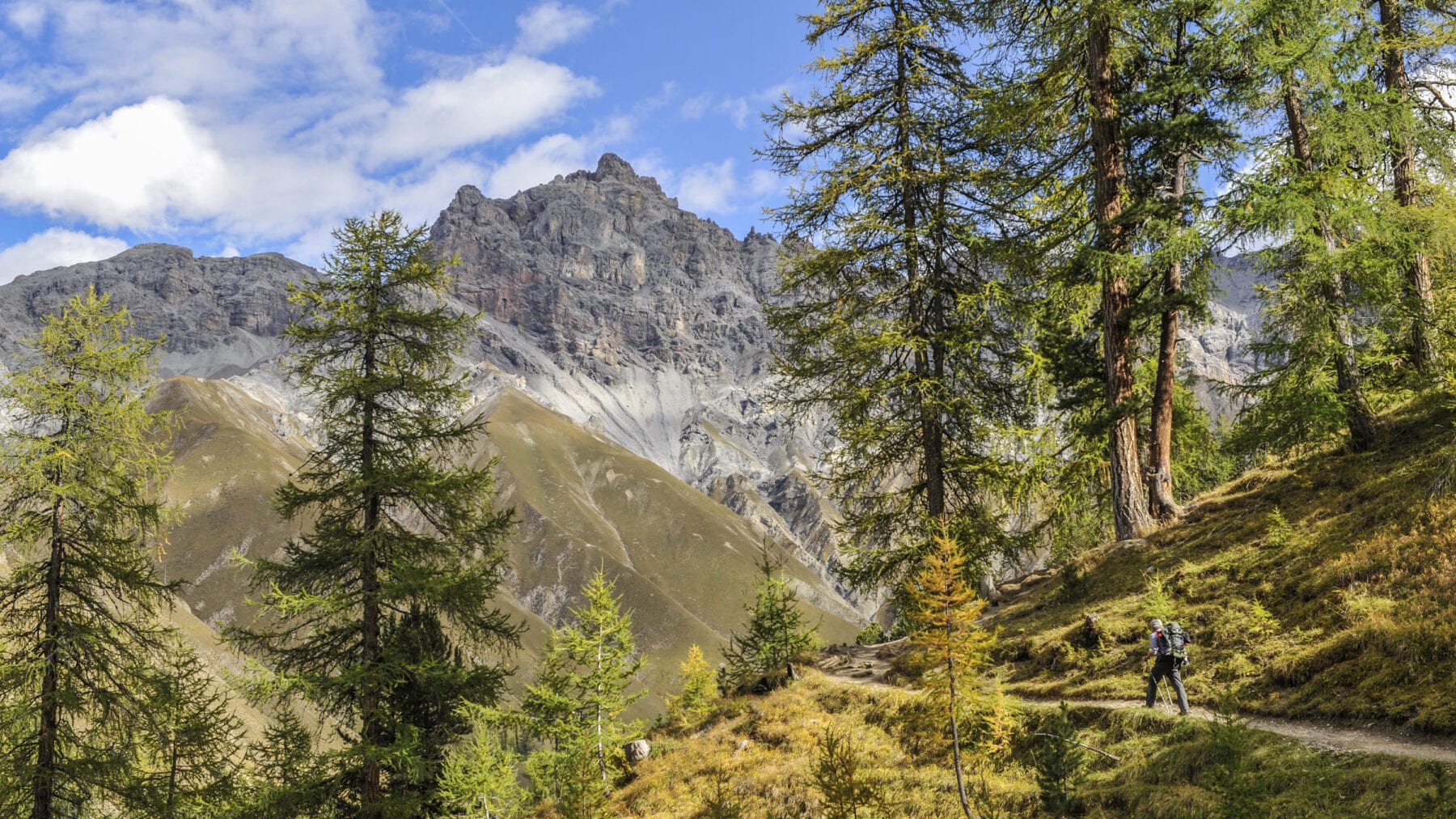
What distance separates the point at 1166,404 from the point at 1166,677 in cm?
752

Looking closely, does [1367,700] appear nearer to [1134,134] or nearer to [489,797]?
[1134,134]

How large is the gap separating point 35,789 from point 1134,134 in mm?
22386

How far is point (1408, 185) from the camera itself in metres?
14.2

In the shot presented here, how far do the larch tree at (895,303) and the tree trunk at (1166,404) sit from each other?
9.15 ft

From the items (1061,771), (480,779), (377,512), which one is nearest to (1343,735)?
(1061,771)

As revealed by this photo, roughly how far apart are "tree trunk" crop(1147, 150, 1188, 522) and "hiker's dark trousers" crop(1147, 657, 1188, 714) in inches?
270

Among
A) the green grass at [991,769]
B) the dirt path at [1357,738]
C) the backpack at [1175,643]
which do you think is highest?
the backpack at [1175,643]

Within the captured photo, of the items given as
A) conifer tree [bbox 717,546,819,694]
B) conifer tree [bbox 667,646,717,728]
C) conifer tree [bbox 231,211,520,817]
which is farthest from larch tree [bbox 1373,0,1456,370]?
conifer tree [bbox 667,646,717,728]

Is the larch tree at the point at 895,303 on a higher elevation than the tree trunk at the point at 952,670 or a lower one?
higher

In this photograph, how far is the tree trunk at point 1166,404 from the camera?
15062 mm

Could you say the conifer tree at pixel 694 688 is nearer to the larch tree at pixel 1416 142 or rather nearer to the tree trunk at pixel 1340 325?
the tree trunk at pixel 1340 325

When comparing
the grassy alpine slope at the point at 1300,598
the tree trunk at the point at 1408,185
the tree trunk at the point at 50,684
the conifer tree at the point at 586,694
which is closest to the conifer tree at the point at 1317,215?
the tree trunk at the point at 1408,185

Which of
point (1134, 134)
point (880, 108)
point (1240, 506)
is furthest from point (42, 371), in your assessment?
point (1240, 506)

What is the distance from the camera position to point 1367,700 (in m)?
7.86
